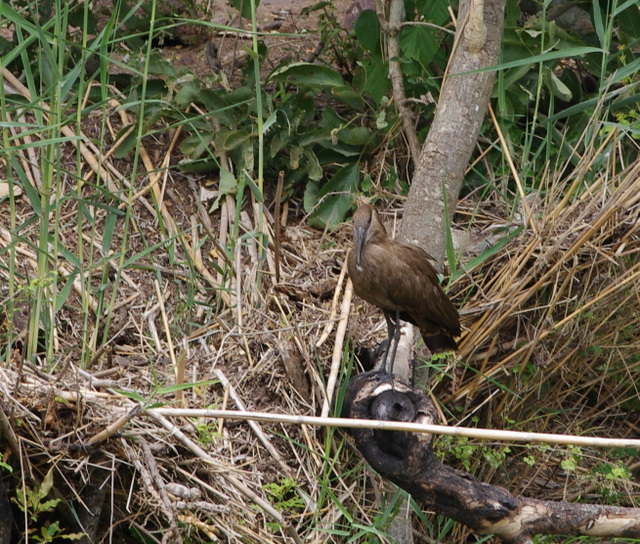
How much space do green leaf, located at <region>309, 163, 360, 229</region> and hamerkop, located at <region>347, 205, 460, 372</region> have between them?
2.82 feet

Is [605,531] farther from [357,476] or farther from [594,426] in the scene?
[594,426]

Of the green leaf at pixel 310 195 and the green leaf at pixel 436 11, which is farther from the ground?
the green leaf at pixel 436 11

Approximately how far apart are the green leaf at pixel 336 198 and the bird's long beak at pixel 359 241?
881 millimetres

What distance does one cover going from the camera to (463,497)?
2695 millimetres

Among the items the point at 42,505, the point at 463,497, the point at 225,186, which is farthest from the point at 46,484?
the point at 225,186

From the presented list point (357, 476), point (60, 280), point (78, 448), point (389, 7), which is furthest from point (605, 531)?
point (389, 7)

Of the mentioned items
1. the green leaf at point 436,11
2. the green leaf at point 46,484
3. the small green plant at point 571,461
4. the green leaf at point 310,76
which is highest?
the green leaf at point 436,11

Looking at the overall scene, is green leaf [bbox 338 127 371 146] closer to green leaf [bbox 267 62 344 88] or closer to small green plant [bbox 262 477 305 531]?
green leaf [bbox 267 62 344 88]

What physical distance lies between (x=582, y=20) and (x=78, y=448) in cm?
336

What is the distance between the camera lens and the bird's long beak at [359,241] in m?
3.36

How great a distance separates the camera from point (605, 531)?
106 inches

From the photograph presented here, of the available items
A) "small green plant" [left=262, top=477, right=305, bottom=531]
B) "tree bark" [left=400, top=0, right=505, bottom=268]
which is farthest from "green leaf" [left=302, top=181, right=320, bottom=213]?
"small green plant" [left=262, top=477, right=305, bottom=531]

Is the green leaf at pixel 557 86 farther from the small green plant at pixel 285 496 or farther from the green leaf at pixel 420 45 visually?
the small green plant at pixel 285 496

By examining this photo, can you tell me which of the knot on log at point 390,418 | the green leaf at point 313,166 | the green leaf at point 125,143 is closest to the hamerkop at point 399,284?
the knot on log at point 390,418
